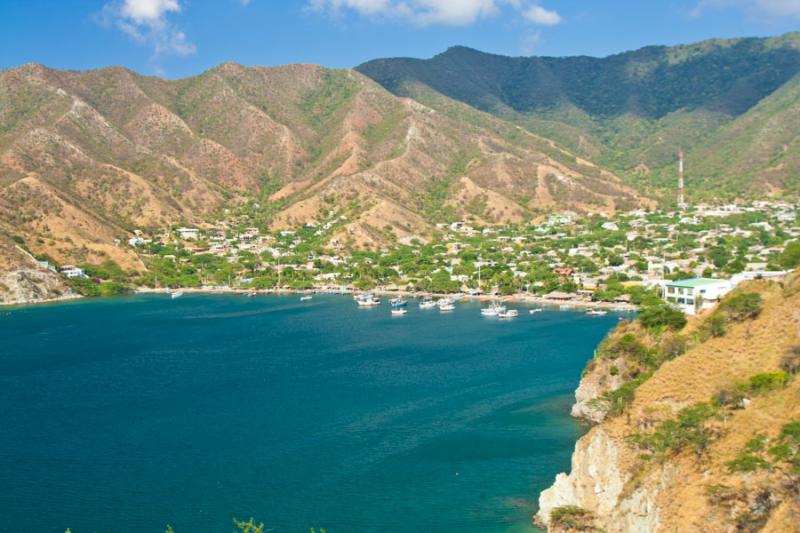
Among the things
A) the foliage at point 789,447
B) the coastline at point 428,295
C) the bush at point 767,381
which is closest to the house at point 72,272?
the coastline at point 428,295

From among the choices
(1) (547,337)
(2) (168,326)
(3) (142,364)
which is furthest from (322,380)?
(2) (168,326)

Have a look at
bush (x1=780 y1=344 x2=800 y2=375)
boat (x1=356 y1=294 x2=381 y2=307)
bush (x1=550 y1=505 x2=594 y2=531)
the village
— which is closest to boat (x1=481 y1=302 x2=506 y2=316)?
the village

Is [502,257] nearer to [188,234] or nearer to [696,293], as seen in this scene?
[696,293]

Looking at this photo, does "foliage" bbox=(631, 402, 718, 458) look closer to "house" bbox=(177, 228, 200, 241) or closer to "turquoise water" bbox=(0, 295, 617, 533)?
"turquoise water" bbox=(0, 295, 617, 533)

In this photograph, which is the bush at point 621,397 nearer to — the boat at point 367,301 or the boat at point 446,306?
the boat at point 446,306

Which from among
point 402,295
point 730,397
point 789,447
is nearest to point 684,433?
point 730,397

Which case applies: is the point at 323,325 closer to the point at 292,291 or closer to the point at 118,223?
the point at 292,291
